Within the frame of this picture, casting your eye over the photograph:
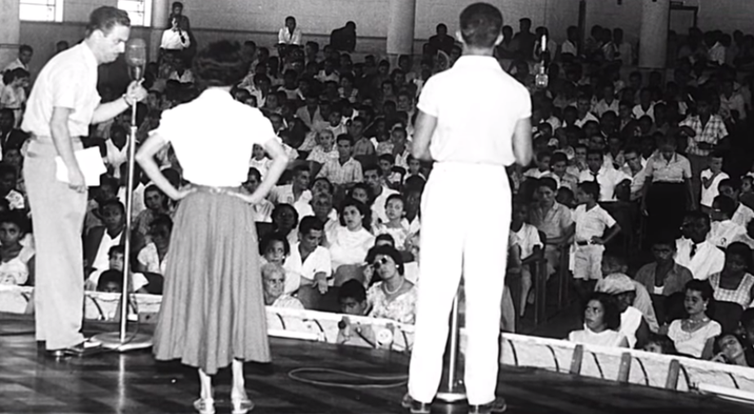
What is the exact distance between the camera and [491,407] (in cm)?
519

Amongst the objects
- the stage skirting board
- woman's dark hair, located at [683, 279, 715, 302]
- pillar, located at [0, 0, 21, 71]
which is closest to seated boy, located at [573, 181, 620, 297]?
woman's dark hair, located at [683, 279, 715, 302]

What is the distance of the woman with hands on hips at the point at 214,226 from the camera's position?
4.89m

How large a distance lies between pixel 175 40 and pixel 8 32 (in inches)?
83.0

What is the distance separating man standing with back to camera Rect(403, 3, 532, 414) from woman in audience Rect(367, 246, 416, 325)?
2.32 m

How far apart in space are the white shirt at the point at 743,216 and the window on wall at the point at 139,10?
9.25 metres

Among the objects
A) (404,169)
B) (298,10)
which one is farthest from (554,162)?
(298,10)

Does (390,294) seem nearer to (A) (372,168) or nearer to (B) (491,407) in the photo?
(B) (491,407)

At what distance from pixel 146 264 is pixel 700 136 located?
20.9 ft

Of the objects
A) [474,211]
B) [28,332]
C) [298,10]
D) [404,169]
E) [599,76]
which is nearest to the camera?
[474,211]

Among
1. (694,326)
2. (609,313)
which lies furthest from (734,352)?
(609,313)

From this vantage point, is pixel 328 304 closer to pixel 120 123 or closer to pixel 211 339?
pixel 211 339

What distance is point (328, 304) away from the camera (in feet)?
27.4

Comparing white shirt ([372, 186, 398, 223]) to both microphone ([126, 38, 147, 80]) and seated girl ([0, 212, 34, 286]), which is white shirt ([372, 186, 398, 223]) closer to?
seated girl ([0, 212, 34, 286])

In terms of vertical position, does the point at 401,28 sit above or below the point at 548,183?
above
